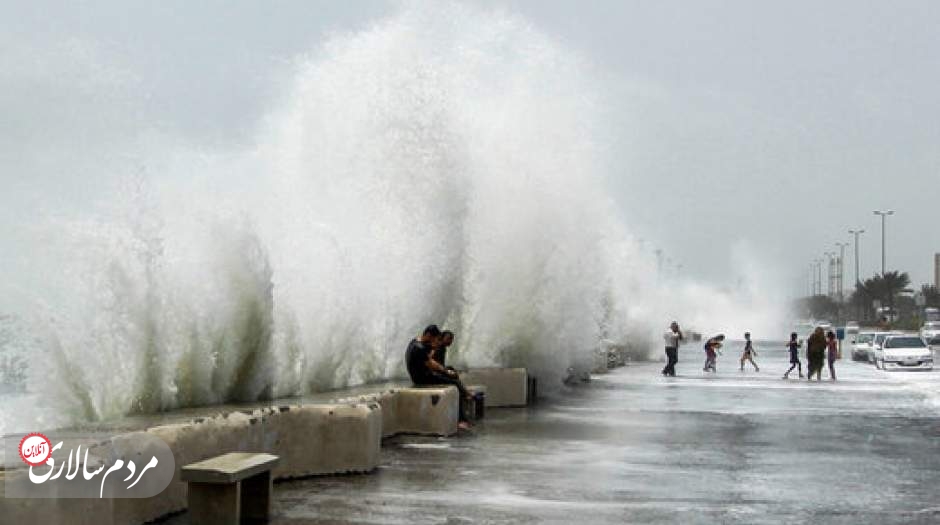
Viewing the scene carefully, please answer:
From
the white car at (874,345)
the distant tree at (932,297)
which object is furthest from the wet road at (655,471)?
the distant tree at (932,297)

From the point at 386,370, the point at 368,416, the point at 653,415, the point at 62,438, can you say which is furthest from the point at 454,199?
the point at 62,438

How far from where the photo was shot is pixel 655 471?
34.0 feet

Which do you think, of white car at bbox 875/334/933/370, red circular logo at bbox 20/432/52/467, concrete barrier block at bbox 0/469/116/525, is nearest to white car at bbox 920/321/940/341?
white car at bbox 875/334/933/370

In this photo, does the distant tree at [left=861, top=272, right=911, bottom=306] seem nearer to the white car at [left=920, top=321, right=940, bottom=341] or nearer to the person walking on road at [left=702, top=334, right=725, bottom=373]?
the white car at [left=920, top=321, right=940, bottom=341]

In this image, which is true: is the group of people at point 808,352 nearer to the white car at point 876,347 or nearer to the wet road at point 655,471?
the white car at point 876,347

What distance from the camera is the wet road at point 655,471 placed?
8.16 metres

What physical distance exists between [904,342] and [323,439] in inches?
1150

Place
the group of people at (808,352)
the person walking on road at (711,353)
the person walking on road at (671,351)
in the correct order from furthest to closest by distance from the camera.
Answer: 1. the person walking on road at (711,353)
2. the person walking on road at (671,351)
3. the group of people at (808,352)

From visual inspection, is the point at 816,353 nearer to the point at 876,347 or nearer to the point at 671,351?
the point at 671,351

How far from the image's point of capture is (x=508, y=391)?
58.2 ft

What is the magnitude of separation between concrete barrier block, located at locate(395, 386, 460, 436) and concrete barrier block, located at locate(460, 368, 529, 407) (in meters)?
4.41

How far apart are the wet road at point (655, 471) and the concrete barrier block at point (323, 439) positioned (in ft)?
0.70

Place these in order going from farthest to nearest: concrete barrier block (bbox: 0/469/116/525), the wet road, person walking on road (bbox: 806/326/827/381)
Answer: person walking on road (bbox: 806/326/827/381)
the wet road
concrete barrier block (bbox: 0/469/116/525)

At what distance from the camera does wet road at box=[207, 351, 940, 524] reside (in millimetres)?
8164
